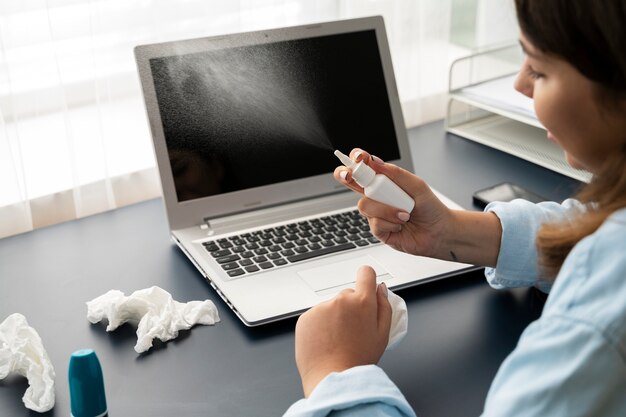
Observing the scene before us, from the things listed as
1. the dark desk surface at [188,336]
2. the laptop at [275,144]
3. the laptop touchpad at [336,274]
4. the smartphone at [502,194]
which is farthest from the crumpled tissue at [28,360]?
the smartphone at [502,194]

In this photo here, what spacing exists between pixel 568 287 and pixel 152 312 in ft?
2.05

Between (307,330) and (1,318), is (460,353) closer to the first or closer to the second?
(307,330)

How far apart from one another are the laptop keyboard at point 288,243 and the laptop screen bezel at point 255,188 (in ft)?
0.21

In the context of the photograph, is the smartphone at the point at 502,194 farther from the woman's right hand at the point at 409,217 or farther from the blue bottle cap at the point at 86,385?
the blue bottle cap at the point at 86,385

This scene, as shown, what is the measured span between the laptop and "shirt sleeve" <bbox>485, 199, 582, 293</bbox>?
0.26 ft

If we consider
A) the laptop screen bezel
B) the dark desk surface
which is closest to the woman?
the dark desk surface

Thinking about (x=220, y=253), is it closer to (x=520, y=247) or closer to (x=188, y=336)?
(x=188, y=336)

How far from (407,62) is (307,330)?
1106 millimetres

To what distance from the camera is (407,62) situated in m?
1.91

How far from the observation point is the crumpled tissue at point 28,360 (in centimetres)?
95

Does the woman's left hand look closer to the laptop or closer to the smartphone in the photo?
the laptop

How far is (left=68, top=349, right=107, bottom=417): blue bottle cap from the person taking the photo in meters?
0.89

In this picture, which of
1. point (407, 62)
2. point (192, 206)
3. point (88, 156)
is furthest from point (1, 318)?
point (407, 62)

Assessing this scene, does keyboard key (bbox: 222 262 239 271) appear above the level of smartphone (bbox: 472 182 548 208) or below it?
above
